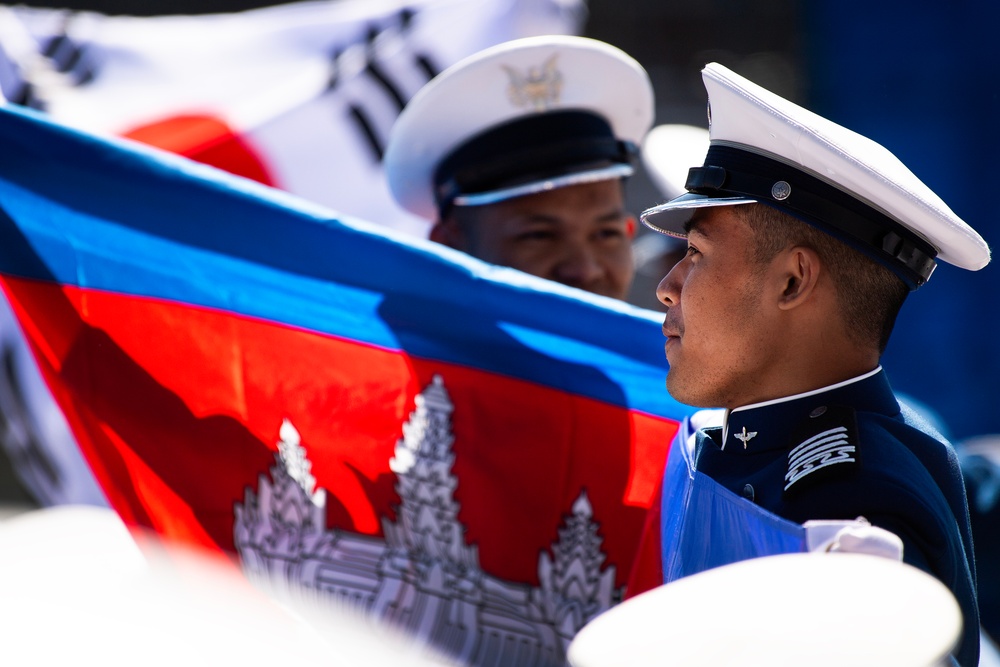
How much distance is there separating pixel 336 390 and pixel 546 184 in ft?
3.07

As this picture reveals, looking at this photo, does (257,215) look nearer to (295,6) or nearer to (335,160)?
(335,160)

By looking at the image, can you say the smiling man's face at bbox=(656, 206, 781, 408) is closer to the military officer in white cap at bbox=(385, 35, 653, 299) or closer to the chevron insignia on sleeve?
the chevron insignia on sleeve

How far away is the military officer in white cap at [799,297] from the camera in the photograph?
67.0 inches

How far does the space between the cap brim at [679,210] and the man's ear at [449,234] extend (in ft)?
4.35

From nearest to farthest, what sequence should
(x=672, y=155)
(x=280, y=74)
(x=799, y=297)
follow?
(x=799, y=297), (x=280, y=74), (x=672, y=155)

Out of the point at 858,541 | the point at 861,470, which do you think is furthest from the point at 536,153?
the point at 858,541

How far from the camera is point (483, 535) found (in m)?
2.44

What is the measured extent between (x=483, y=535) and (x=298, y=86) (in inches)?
96.5

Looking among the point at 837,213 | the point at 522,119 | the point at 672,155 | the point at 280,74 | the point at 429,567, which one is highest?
the point at 672,155

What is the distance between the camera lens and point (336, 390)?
2574 millimetres

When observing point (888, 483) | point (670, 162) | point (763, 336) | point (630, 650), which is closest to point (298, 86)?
point (670, 162)

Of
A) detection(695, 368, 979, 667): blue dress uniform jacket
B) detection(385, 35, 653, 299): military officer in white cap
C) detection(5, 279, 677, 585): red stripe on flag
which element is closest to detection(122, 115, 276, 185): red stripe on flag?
detection(385, 35, 653, 299): military officer in white cap

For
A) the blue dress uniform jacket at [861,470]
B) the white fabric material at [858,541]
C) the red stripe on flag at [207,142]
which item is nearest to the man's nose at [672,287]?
the blue dress uniform jacket at [861,470]

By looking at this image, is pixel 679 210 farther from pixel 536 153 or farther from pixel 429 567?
pixel 536 153
